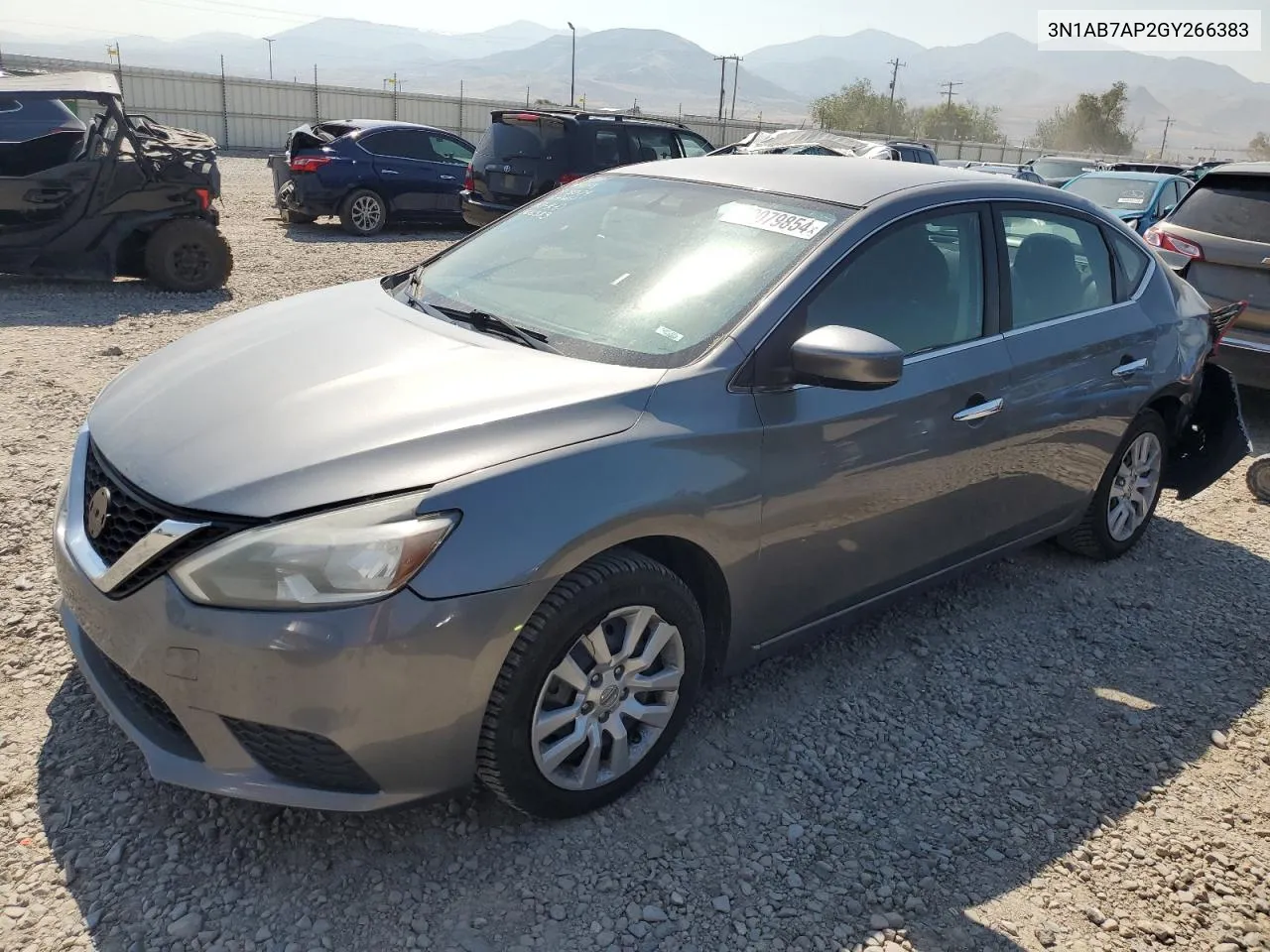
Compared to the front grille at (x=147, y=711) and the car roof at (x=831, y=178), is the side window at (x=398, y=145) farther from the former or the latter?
the front grille at (x=147, y=711)

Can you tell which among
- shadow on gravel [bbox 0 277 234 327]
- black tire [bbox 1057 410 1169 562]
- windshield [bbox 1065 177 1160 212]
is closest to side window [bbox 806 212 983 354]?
black tire [bbox 1057 410 1169 562]

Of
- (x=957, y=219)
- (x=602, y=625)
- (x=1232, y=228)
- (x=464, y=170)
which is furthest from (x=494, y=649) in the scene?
(x=464, y=170)

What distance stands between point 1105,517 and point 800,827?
249 cm

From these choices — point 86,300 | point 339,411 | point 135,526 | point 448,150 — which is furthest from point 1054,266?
point 448,150

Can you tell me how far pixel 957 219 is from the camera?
351 cm

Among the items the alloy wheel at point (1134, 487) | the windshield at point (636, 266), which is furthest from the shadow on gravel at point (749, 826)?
the windshield at point (636, 266)

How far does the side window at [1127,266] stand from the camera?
13.9 ft

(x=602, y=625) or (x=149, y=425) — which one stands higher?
(x=149, y=425)

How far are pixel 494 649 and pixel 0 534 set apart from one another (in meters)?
2.85

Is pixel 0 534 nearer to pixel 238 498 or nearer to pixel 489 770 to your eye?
pixel 238 498

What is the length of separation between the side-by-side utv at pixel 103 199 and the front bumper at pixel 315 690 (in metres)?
7.56

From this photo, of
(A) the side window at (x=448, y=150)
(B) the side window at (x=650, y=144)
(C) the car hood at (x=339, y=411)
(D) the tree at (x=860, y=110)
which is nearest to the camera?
(C) the car hood at (x=339, y=411)

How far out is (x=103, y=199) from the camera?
8.67 m

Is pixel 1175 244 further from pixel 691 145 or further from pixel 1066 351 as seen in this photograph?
pixel 691 145
